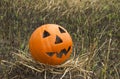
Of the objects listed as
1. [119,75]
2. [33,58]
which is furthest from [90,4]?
[33,58]

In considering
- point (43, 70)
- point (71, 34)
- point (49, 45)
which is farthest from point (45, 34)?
point (71, 34)

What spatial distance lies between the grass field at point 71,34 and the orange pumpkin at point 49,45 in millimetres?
115

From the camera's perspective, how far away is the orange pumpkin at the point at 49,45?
3.65 m

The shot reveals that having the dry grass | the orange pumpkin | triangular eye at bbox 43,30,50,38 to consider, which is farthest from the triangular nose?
the dry grass

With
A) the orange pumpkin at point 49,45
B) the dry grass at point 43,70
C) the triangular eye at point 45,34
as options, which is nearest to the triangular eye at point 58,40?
the orange pumpkin at point 49,45

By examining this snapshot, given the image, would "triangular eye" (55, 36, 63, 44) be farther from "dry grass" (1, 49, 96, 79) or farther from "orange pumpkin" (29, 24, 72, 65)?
"dry grass" (1, 49, 96, 79)

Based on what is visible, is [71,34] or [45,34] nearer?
[45,34]

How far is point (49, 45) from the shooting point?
11.9 feet

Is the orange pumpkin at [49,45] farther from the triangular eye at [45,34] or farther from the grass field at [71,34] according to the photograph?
the grass field at [71,34]

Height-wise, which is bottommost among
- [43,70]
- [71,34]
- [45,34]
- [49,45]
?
[43,70]

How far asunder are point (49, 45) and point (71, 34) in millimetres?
1746

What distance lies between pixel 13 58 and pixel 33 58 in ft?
1.61

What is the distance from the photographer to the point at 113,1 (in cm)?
675

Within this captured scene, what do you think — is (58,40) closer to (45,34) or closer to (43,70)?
(45,34)
